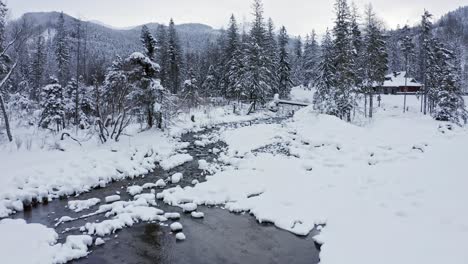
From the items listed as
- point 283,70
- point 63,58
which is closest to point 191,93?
point 283,70

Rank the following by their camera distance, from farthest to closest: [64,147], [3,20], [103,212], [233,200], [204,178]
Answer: [3,20] < [64,147] < [204,178] < [233,200] < [103,212]

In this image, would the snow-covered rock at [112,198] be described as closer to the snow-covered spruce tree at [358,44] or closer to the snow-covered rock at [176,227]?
the snow-covered rock at [176,227]

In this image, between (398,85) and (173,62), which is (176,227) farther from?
(398,85)

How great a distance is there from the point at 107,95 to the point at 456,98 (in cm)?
3080

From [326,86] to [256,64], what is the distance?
9.16 metres

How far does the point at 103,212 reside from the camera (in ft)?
33.4

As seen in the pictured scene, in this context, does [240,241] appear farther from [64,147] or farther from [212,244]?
[64,147]

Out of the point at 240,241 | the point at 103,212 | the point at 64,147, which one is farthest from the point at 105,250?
the point at 64,147

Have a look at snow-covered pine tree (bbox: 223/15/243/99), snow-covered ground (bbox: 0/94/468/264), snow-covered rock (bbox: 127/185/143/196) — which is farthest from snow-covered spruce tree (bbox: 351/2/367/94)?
snow-covered rock (bbox: 127/185/143/196)

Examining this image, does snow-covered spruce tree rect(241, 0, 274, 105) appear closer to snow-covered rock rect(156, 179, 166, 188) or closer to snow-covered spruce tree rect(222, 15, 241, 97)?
snow-covered spruce tree rect(222, 15, 241, 97)

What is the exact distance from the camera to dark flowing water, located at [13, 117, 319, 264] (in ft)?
25.1

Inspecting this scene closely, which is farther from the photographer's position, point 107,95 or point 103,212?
point 107,95

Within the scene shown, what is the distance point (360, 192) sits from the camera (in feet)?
36.2

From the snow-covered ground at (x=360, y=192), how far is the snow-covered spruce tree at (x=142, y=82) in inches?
295
